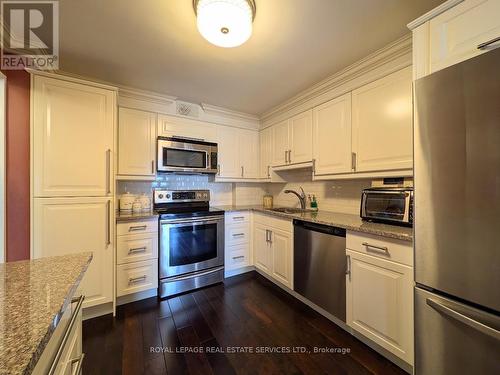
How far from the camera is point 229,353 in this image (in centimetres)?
149

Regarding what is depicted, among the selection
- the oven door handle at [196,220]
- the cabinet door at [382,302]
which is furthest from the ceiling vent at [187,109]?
the cabinet door at [382,302]

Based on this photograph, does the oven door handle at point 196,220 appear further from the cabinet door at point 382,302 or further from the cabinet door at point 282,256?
the cabinet door at point 382,302

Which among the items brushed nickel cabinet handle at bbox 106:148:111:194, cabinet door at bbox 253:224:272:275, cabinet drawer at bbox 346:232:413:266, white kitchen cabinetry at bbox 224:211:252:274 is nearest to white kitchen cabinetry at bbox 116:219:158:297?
brushed nickel cabinet handle at bbox 106:148:111:194

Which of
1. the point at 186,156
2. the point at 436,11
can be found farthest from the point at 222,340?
the point at 436,11

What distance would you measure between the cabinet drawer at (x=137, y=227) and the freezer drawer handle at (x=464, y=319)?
89.7 inches

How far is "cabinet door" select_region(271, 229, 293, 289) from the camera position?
87.4 inches

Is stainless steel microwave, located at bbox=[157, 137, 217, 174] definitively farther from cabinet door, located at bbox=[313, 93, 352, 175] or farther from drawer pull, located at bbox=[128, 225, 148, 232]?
cabinet door, located at bbox=[313, 93, 352, 175]

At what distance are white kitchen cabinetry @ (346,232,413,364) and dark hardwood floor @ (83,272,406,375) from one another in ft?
0.61

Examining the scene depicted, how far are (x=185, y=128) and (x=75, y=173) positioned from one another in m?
1.30

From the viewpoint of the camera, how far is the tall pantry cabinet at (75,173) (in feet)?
5.53

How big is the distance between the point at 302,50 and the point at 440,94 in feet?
3.54

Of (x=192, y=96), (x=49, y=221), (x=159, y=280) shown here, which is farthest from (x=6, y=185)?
(x=192, y=96)
